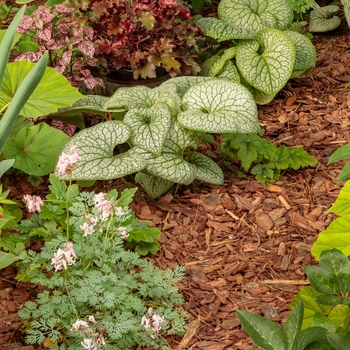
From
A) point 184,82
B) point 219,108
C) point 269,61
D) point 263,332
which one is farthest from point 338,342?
point 269,61

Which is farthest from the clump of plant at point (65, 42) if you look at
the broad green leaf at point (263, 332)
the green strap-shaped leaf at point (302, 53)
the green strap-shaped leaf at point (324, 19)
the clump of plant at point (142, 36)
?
the broad green leaf at point (263, 332)

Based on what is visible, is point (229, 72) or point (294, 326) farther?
point (229, 72)

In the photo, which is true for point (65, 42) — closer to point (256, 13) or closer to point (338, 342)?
point (256, 13)

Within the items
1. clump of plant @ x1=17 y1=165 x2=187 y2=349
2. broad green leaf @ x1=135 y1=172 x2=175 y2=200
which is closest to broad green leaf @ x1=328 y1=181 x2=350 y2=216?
clump of plant @ x1=17 y1=165 x2=187 y2=349

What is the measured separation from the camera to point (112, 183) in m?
3.24

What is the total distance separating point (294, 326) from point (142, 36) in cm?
219

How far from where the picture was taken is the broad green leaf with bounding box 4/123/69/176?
2.99 m

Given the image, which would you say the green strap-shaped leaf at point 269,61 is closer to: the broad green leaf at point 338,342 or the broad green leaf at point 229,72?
the broad green leaf at point 229,72

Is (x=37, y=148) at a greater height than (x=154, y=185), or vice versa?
(x=37, y=148)

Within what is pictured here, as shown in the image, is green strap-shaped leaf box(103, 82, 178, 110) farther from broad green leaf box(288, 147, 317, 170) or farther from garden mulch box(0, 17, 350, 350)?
broad green leaf box(288, 147, 317, 170)

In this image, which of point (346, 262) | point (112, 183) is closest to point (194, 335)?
point (346, 262)

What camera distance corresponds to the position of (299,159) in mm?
3219

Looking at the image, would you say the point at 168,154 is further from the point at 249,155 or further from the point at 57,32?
the point at 57,32

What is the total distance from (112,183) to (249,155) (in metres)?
0.69
